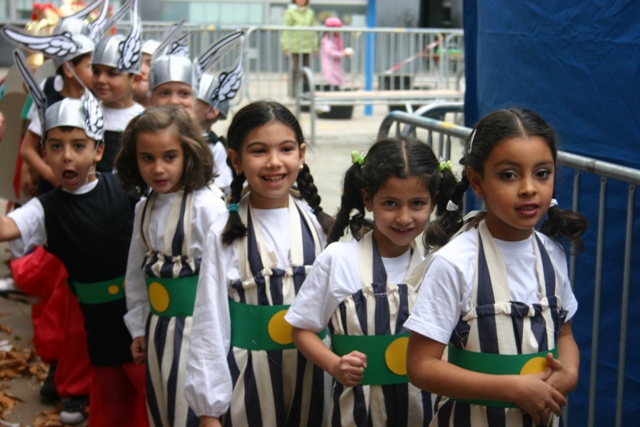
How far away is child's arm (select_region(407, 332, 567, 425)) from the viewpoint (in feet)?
8.30

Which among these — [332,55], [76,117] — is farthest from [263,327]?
[332,55]

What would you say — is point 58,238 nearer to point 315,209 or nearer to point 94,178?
point 94,178

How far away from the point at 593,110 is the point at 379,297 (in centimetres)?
147

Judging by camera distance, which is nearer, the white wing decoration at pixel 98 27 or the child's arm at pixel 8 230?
the child's arm at pixel 8 230

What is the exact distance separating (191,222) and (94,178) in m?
0.74

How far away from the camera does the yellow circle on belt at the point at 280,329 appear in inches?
131

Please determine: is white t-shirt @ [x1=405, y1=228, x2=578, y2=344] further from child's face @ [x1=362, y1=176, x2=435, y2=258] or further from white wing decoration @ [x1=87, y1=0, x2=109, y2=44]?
white wing decoration @ [x1=87, y1=0, x2=109, y2=44]

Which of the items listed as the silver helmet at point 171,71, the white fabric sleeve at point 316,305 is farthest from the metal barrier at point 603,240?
the silver helmet at point 171,71

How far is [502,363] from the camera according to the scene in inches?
103

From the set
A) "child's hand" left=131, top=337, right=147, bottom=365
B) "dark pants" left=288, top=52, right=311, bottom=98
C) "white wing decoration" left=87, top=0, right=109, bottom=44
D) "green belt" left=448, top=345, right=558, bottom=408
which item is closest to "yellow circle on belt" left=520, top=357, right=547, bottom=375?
"green belt" left=448, top=345, right=558, bottom=408

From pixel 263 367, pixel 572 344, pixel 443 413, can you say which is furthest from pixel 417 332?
pixel 263 367

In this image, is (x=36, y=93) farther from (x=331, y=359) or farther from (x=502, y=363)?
(x=502, y=363)

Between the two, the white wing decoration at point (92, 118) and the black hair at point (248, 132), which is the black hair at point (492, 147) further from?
the white wing decoration at point (92, 118)

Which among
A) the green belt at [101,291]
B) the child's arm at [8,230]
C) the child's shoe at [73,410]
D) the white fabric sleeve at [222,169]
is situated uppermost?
the white fabric sleeve at [222,169]
